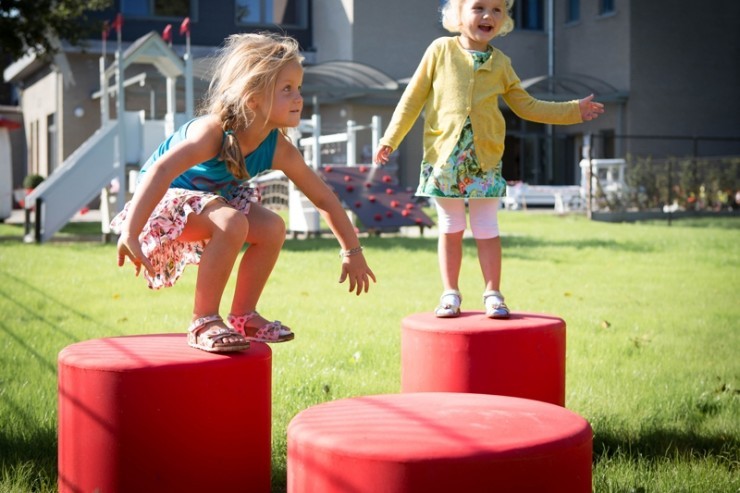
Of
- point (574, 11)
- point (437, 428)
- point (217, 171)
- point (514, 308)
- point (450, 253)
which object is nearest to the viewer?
point (437, 428)

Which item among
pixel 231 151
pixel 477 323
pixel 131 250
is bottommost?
pixel 477 323

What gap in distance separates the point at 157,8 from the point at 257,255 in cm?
2743

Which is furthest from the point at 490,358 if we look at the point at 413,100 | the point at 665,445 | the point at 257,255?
the point at 413,100

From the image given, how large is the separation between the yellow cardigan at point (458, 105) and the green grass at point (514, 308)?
3.92 feet

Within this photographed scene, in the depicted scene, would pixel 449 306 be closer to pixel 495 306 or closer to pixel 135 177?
pixel 495 306

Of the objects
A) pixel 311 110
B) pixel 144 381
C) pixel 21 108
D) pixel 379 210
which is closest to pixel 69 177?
pixel 379 210

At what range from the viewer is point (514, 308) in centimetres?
808

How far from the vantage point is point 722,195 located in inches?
908

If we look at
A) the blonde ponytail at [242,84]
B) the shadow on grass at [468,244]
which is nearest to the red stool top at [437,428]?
the blonde ponytail at [242,84]

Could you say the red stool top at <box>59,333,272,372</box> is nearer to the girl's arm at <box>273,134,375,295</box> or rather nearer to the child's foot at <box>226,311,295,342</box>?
the child's foot at <box>226,311,295,342</box>

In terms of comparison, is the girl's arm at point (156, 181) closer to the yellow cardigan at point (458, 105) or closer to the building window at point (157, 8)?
the yellow cardigan at point (458, 105)

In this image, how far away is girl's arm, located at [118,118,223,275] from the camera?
352 centimetres

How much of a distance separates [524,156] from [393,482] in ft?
103

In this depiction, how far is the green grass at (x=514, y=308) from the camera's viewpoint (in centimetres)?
419
